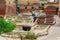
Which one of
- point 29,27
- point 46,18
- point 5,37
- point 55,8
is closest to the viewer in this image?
point 5,37

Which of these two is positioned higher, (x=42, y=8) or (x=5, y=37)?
(x=5, y=37)

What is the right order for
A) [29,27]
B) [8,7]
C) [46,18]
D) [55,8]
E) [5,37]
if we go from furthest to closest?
[55,8] < [8,7] < [46,18] < [29,27] < [5,37]

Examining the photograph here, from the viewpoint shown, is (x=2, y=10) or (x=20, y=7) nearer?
(x=2, y=10)

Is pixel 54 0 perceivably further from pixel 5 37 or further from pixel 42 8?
pixel 5 37

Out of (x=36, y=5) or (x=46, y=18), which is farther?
(x=36, y=5)

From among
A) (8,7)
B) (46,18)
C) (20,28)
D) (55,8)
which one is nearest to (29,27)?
(20,28)

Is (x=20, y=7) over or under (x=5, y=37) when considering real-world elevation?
under

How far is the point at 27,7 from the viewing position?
30.4 meters

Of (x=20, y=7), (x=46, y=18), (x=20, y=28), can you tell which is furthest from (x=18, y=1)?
(x=20, y=28)

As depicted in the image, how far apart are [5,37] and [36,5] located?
18069 millimetres

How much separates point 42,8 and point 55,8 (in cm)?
134

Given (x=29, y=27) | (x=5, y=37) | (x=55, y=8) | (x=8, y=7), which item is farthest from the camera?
(x=55, y=8)

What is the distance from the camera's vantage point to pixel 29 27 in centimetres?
1455

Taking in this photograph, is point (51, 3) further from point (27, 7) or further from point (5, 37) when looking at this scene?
point (5, 37)
